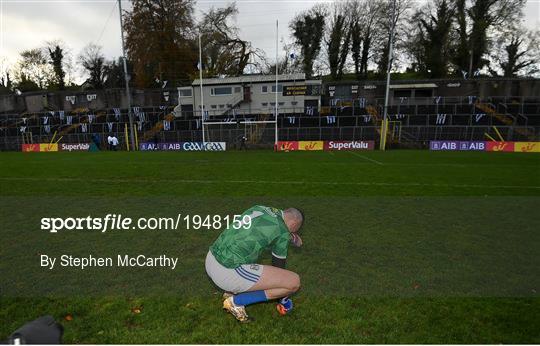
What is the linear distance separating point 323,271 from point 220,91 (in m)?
40.7

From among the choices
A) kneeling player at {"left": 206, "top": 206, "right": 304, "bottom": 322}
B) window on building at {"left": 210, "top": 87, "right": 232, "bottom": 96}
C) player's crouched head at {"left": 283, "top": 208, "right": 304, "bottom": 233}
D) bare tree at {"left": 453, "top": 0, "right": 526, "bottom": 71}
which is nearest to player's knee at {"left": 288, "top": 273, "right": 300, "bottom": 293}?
kneeling player at {"left": 206, "top": 206, "right": 304, "bottom": 322}

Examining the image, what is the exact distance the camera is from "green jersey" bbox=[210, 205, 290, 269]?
3.36 metres

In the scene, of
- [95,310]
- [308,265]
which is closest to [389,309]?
[308,265]

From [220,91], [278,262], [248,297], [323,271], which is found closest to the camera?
[248,297]

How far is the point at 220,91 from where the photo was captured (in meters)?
42.7

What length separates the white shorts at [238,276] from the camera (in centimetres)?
342

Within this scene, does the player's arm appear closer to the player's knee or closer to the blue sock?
the player's knee

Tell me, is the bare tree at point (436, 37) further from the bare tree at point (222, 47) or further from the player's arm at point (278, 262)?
the player's arm at point (278, 262)

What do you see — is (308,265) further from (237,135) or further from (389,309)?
(237,135)

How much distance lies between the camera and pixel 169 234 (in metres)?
6.34

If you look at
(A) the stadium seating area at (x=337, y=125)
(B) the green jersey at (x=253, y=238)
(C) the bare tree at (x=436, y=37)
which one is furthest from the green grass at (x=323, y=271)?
(C) the bare tree at (x=436, y=37)

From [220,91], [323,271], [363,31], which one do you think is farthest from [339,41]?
[323,271]

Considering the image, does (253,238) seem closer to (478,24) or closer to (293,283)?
(293,283)

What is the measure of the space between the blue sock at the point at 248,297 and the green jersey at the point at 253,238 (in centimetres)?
34
